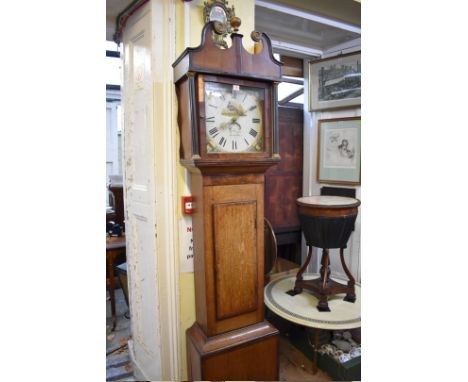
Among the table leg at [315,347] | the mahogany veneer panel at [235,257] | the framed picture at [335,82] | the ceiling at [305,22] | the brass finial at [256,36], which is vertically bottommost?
the table leg at [315,347]

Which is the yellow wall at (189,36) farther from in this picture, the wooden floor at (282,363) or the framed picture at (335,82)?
the framed picture at (335,82)

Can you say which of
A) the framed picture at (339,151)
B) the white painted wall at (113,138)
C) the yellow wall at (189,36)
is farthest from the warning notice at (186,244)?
the white painted wall at (113,138)

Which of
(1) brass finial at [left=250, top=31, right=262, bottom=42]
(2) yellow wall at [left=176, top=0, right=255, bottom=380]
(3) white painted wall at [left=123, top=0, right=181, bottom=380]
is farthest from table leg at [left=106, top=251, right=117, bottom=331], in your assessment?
(1) brass finial at [left=250, top=31, right=262, bottom=42]

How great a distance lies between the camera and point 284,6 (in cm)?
199

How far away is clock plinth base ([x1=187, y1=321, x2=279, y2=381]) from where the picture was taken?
1.38 metres

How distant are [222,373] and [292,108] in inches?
82.7

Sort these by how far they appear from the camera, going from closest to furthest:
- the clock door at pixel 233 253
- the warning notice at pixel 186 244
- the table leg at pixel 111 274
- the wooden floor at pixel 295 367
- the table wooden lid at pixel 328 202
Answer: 1. the clock door at pixel 233 253
2. the warning notice at pixel 186 244
3. the table wooden lid at pixel 328 202
4. the wooden floor at pixel 295 367
5. the table leg at pixel 111 274

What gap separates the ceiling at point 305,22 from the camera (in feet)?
6.42

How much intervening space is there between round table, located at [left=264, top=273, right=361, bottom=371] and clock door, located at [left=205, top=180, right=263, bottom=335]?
1.27 ft

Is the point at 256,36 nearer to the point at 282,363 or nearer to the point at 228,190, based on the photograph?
the point at 228,190

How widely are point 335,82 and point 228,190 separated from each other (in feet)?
5.33

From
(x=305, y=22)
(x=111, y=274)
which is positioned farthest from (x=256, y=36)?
(x=111, y=274)

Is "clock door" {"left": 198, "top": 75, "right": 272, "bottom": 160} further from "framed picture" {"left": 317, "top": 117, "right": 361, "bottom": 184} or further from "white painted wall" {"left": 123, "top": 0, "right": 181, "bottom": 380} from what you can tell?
"framed picture" {"left": 317, "top": 117, "right": 361, "bottom": 184}

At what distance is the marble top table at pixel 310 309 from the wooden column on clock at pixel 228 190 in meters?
0.29
